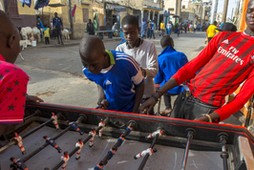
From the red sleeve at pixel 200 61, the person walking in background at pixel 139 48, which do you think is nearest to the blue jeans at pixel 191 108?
the red sleeve at pixel 200 61

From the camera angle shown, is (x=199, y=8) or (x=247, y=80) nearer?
(x=247, y=80)

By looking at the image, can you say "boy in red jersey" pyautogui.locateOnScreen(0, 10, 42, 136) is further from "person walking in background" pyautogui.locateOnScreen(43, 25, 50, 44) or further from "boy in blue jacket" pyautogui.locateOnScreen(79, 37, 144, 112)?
"person walking in background" pyautogui.locateOnScreen(43, 25, 50, 44)

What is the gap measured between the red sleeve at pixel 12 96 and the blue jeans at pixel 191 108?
1290 millimetres

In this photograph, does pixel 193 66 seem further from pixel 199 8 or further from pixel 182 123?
pixel 199 8

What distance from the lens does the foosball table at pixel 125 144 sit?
1.13m

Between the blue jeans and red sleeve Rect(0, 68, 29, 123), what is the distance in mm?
1290

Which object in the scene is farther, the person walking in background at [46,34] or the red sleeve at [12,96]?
the person walking in background at [46,34]

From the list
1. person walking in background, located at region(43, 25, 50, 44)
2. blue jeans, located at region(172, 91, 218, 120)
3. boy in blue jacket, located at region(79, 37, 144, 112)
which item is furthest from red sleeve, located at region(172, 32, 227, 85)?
person walking in background, located at region(43, 25, 50, 44)

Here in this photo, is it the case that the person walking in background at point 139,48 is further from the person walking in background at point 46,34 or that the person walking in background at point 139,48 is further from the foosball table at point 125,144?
the person walking in background at point 46,34

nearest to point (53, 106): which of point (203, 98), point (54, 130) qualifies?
point (54, 130)

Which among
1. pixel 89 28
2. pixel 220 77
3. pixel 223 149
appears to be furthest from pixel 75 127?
pixel 89 28

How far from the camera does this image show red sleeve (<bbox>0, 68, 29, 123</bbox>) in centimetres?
88

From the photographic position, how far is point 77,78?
6422 mm

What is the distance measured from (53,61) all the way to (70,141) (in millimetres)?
7796
